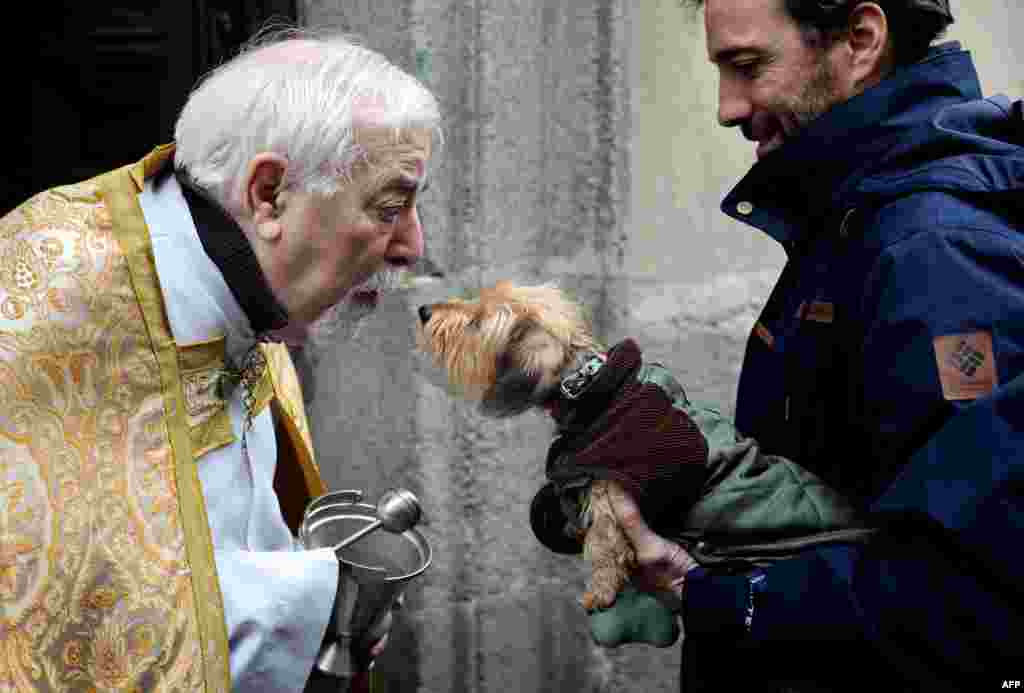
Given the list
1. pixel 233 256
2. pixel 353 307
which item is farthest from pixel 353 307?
pixel 233 256

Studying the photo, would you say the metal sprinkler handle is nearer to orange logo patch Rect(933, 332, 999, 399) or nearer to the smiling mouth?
the smiling mouth

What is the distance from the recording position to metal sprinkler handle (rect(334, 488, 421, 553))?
6.21ft

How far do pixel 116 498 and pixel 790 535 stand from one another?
1.12 metres

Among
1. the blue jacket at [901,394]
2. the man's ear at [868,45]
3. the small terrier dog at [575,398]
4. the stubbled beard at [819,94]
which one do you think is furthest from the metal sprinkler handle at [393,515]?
the man's ear at [868,45]

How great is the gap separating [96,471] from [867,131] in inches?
53.5

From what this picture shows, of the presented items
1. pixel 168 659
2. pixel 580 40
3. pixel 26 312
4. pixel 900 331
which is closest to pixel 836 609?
pixel 900 331

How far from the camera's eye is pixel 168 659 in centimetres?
173

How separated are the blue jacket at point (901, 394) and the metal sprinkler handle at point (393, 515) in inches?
19.4

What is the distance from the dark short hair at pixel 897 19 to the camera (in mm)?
1899

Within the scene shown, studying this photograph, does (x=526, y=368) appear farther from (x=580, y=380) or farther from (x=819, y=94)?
(x=819, y=94)

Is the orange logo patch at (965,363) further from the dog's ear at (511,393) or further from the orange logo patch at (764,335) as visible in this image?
the dog's ear at (511,393)

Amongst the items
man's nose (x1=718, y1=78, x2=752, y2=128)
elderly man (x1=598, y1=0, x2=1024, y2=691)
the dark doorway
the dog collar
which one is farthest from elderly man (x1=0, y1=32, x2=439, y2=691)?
the dark doorway

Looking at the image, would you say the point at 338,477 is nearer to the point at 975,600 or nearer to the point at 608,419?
the point at 608,419

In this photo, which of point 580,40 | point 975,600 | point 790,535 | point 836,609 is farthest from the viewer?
point 580,40
